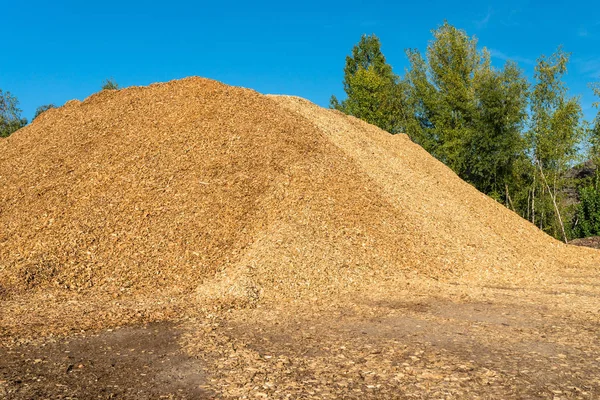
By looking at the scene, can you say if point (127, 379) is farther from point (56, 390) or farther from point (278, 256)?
point (278, 256)

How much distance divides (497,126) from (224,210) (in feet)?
58.2

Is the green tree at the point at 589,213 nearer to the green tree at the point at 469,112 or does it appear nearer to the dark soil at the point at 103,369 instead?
the green tree at the point at 469,112

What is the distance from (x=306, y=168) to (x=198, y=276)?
4.96 metres

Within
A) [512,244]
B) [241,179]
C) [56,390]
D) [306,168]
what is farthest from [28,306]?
[512,244]

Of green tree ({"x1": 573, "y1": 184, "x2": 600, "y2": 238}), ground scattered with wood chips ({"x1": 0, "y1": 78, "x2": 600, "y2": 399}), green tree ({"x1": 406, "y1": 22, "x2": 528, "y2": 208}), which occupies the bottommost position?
ground scattered with wood chips ({"x1": 0, "y1": 78, "x2": 600, "y2": 399})

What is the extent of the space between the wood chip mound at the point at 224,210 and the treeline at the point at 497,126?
8168mm

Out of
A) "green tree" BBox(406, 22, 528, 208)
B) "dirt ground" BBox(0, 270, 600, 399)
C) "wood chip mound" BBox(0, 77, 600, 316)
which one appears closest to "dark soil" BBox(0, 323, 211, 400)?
"dirt ground" BBox(0, 270, 600, 399)

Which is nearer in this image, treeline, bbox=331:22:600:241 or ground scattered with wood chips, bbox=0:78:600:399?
ground scattered with wood chips, bbox=0:78:600:399

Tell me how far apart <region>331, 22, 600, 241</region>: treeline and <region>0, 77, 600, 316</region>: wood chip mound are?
322 inches

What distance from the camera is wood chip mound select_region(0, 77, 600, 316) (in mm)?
10422

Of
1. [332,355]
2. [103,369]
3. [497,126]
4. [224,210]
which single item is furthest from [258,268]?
[497,126]

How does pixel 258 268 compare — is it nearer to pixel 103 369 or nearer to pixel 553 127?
Answer: pixel 103 369

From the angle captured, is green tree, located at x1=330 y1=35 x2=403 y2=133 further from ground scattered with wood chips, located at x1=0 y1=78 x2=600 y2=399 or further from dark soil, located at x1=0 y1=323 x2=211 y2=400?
dark soil, located at x1=0 y1=323 x2=211 y2=400

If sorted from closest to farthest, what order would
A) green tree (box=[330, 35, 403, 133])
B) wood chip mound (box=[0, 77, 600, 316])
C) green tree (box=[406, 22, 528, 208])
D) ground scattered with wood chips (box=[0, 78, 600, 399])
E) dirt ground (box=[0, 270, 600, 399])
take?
1. dirt ground (box=[0, 270, 600, 399])
2. ground scattered with wood chips (box=[0, 78, 600, 399])
3. wood chip mound (box=[0, 77, 600, 316])
4. green tree (box=[406, 22, 528, 208])
5. green tree (box=[330, 35, 403, 133])
